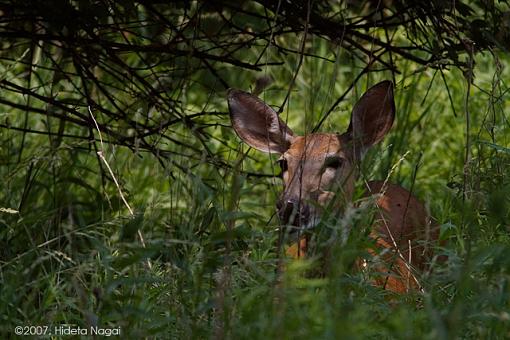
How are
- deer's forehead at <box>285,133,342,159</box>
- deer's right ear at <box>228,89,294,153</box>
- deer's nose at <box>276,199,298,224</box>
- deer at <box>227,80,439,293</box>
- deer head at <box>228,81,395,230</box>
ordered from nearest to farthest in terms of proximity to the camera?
deer's nose at <box>276,199,298,224</box>
deer at <box>227,80,439,293</box>
deer head at <box>228,81,395,230</box>
deer's forehead at <box>285,133,342,159</box>
deer's right ear at <box>228,89,294,153</box>

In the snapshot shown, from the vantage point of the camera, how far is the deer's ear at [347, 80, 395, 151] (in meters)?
4.60

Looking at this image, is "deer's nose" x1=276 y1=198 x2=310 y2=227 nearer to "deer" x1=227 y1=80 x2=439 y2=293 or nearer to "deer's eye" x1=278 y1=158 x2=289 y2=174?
"deer" x1=227 y1=80 x2=439 y2=293

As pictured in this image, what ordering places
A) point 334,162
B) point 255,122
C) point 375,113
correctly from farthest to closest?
point 255,122
point 375,113
point 334,162

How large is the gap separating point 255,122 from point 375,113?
55 centimetres

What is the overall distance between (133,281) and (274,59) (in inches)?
153

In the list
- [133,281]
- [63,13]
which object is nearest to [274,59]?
[63,13]

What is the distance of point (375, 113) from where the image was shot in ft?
15.8

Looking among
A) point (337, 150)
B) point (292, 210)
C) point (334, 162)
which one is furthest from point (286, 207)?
point (337, 150)

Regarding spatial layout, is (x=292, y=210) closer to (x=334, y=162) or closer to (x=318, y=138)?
(x=334, y=162)

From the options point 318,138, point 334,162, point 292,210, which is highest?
point 318,138

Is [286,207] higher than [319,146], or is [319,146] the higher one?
[319,146]

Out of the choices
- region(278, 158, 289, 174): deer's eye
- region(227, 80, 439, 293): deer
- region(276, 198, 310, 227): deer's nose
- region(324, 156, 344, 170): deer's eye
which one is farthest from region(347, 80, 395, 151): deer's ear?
region(276, 198, 310, 227): deer's nose

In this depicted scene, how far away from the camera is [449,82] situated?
23.8 feet

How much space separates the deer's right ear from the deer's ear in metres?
0.35
